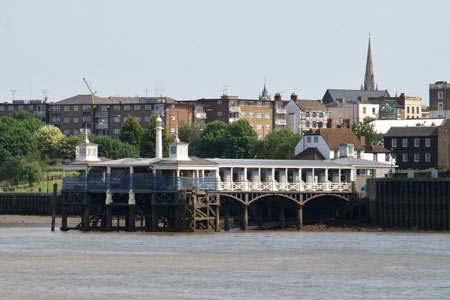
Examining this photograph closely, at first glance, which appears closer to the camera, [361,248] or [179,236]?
[361,248]

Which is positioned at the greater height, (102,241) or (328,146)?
(328,146)

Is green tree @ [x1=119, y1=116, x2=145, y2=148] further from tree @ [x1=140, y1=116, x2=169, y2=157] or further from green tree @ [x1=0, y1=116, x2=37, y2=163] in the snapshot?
green tree @ [x1=0, y1=116, x2=37, y2=163]

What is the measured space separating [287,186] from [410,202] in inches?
416

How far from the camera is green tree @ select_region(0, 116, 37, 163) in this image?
627 feet

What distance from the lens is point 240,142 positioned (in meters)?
186

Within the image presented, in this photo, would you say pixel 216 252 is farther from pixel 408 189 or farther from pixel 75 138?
pixel 75 138

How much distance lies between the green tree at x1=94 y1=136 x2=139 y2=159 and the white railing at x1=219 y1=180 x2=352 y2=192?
7230 centimetres

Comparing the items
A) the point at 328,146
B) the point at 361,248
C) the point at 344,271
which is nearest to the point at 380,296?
the point at 344,271

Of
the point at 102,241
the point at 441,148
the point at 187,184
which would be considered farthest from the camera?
the point at 441,148

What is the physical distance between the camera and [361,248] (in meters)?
82.1

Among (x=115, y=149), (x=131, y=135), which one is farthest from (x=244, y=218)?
(x=131, y=135)

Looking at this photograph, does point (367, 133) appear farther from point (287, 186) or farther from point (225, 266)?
point (225, 266)

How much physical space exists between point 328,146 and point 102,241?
6144 centimetres

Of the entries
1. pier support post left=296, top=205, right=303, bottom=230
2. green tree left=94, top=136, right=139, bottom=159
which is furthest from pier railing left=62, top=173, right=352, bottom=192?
green tree left=94, top=136, right=139, bottom=159
